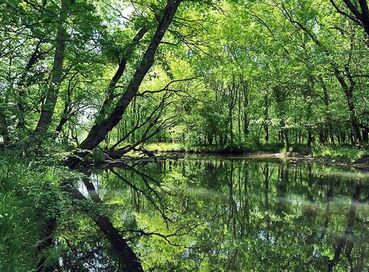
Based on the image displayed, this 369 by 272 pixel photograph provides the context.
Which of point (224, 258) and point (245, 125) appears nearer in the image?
point (224, 258)

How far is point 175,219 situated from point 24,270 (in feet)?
20.0

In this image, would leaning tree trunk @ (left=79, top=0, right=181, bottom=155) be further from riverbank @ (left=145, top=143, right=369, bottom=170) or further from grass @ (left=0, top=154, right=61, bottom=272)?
riverbank @ (left=145, top=143, right=369, bottom=170)

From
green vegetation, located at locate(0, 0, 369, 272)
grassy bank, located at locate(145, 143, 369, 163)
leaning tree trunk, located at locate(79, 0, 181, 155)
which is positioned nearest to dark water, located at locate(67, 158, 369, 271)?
green vegetation, located at locate(0, 0, 369, 272)

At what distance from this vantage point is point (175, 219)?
10.1 meters

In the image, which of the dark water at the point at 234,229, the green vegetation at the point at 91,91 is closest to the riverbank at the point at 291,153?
the green vegetation at the point at 91,91

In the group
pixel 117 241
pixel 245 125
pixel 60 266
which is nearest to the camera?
pixel 60 266

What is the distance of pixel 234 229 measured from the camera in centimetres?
923

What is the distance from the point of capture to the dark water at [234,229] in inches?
273

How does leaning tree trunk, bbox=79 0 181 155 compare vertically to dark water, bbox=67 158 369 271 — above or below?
above

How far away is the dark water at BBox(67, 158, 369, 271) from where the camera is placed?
6926 mm

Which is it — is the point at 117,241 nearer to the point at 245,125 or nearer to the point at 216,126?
the point at 216,126

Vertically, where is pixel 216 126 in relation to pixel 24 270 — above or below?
above

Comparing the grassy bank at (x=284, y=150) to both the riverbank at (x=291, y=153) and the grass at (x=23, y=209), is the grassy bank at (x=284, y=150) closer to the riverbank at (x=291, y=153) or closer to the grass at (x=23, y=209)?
the riverbank at (x=291, y=153)

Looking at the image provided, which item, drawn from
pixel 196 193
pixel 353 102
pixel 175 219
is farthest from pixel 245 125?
pixel 175 219
